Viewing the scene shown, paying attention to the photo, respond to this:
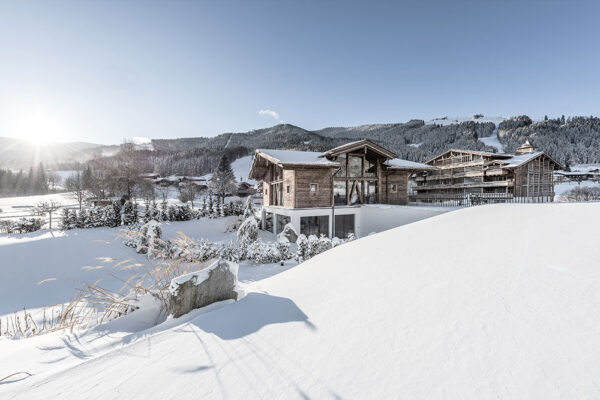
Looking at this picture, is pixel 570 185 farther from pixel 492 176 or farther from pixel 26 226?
pixel 26 226

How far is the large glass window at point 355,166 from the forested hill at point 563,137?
60.8 metres

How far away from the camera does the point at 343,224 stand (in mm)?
16578

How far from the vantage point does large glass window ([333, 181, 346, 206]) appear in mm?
15724

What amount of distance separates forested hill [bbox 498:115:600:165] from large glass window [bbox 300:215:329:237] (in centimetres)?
6346

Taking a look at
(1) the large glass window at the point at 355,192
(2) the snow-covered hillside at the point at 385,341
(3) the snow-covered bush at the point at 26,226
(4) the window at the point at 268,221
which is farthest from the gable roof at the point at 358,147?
(3) the snow-covered bush at the point at 26,226

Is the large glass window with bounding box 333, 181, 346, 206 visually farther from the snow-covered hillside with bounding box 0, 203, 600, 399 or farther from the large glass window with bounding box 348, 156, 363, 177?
the snow-covered hillside with bounding box 0, 203, 600, 399

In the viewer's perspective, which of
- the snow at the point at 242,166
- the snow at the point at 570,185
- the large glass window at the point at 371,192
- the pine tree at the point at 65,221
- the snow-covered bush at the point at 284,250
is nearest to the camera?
the snow-covered bush at the point at 284,250

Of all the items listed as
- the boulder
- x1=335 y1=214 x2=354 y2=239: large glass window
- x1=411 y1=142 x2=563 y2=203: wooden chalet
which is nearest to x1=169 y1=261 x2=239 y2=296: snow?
the boulder

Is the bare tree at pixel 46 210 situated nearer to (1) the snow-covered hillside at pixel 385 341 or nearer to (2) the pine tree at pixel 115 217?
(2) the pine tree at pixel 115 217

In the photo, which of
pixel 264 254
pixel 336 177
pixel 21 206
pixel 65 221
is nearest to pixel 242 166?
pixel 21 206

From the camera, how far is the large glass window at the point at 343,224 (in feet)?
53.8

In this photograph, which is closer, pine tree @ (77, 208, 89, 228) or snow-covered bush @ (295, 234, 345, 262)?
snow-covered bush @ (295, 234, 345, 262)

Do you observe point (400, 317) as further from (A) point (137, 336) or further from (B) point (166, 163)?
(B) point (166, 163)

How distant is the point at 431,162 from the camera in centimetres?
3500
